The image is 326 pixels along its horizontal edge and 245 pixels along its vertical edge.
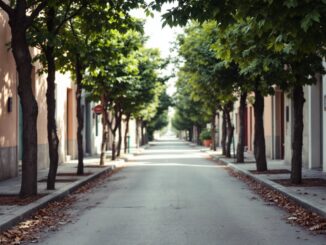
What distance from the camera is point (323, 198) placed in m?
11.6

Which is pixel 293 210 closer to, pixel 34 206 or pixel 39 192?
pixel 34 206

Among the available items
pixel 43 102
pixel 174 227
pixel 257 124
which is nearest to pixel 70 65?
pixel 43 102

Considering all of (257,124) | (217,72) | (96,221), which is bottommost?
(96,221)

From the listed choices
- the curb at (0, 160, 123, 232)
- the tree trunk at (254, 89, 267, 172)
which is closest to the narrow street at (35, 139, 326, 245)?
the curb at (0, 160, 123, 232)

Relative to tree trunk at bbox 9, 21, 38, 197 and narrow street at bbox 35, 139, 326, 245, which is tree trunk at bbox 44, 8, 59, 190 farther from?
tree trunk at bbox 9, 21, 38, 197

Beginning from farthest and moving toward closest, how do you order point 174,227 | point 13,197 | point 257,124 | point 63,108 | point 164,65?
point 164,65 → point 63,108 → point 257,124 → point 13,197 → point 174,227

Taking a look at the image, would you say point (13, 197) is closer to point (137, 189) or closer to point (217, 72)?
point (137, 189)

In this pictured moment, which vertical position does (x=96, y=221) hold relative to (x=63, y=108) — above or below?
below

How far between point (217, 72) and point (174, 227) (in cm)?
1264

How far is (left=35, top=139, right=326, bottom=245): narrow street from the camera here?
799 cm

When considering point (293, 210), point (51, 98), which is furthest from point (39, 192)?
point (293, 210)

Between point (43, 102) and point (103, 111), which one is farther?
point (103, 111)

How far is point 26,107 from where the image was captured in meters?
12.2

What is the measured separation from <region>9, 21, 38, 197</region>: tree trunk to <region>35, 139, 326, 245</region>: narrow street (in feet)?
3.85
